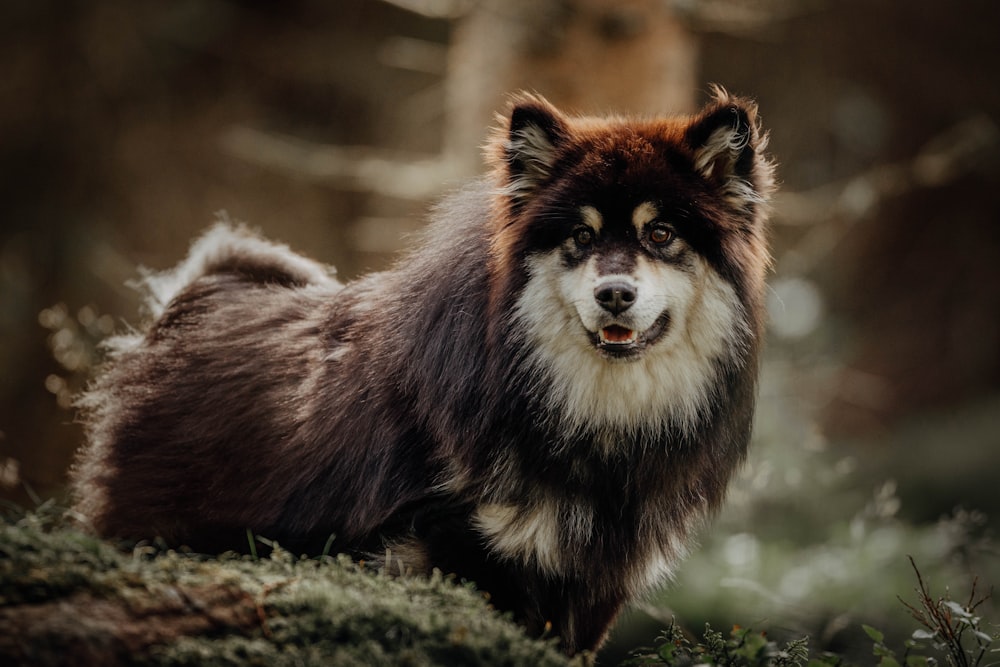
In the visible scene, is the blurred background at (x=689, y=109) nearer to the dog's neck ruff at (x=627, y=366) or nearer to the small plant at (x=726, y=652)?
the dog's neck ruff at (x=627, y=366)

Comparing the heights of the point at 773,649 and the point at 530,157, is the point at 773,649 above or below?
below

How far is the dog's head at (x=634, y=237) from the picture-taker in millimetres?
3711

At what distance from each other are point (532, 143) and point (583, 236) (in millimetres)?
436

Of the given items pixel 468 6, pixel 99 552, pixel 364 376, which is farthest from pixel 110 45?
pixel 99 552

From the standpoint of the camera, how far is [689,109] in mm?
7766

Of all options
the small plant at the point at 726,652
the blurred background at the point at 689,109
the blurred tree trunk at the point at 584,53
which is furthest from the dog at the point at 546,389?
the blurred background at the point at 689,109

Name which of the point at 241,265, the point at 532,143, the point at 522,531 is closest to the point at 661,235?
the point at 532,143

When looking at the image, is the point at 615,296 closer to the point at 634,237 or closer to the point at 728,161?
the point at 634,237

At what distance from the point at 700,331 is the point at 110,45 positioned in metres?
10.4

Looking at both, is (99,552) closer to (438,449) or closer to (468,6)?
(438,449)

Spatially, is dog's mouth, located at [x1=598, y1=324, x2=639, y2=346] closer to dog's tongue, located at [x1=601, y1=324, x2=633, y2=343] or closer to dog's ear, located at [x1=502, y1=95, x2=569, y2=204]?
dog's tongue, located at [x1=601, y1=324, x2=633, y2=343]

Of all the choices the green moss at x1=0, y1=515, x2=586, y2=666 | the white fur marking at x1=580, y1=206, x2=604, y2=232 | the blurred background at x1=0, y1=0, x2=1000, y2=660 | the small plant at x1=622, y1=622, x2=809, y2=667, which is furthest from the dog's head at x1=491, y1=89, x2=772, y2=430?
the blurred background at x1=0, y1=0, x2=1000, y2=660

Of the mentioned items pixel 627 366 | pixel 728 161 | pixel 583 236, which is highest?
pixel 728 161

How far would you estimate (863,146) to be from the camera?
11.8 m
